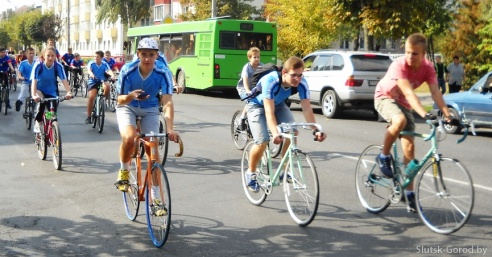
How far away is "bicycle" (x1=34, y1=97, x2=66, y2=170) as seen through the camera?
35.8 ft

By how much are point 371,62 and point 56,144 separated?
10.6 m

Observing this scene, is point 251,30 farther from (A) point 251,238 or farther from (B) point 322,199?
(A) point 251,238

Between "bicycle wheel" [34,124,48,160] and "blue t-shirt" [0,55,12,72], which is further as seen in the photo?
"blue t-shirt" [0,55,12,72]

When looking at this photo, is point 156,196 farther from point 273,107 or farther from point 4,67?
point 4,67

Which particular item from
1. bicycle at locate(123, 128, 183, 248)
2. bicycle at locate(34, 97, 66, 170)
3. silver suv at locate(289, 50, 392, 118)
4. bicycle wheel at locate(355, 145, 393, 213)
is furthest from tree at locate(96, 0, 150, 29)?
bicycle at locate(123, 128, 183, 248)

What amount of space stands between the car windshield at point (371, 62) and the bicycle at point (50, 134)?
9.69 metres

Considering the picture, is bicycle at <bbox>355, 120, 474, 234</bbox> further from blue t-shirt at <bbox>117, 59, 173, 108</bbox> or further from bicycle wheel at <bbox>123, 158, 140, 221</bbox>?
bicycle wheel at <bbox>123, 158, 140, 221</bbox>

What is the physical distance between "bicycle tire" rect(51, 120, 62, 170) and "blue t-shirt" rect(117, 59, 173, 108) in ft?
12.5

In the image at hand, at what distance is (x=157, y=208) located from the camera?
21.0 feet

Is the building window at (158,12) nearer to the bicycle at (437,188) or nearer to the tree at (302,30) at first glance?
the tree at (302,30)

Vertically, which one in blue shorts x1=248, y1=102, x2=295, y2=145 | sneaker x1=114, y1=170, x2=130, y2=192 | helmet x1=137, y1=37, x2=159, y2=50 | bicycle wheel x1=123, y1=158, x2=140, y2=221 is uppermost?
helmet x1=137, y1=37, x2=159, y2=50

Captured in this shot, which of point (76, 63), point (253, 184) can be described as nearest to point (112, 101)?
point (76, 63)

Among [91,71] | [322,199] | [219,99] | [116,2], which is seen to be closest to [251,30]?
[219,99]

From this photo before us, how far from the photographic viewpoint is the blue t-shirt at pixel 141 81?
7.22m
